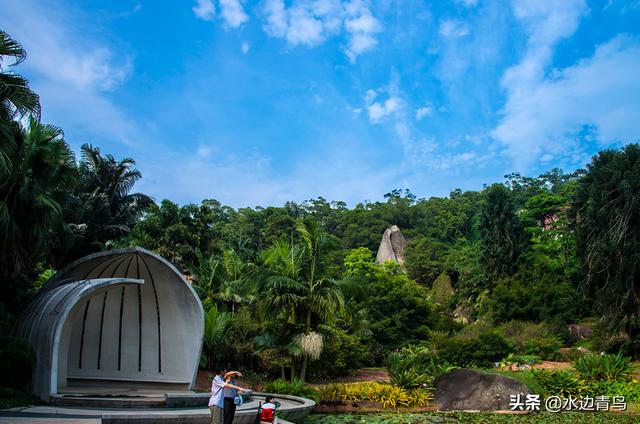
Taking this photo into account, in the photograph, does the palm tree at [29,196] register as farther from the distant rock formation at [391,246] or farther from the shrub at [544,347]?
the distant rock formation at [391,246]

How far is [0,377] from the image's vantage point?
10398 mm

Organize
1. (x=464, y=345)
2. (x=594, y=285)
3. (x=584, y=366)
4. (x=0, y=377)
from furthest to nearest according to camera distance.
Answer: (x=594, y=285), (x=464, y=345), (x=584, y=366), (x=0, y=377)

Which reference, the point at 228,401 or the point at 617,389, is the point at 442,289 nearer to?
the point at 617,389

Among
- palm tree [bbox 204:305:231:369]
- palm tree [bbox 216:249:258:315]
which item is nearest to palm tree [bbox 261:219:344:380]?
palm tree [bbox 204:305:231:369]

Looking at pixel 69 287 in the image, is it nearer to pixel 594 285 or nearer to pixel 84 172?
pixel 84 172

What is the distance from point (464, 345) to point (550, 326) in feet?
25.7

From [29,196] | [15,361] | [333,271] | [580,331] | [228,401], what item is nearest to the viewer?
[228,401]

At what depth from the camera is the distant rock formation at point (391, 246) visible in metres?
55.3

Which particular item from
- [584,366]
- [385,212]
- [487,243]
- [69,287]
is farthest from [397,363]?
[385,212]

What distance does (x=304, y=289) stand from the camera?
16281 millimetres

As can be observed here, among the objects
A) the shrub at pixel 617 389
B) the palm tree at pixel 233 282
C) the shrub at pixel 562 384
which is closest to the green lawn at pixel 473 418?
the shrub at pixel 562 384

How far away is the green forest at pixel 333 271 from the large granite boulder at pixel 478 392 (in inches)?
47.9

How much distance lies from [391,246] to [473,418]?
145 feet

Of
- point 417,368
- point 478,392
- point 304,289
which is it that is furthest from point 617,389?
point 304,289
